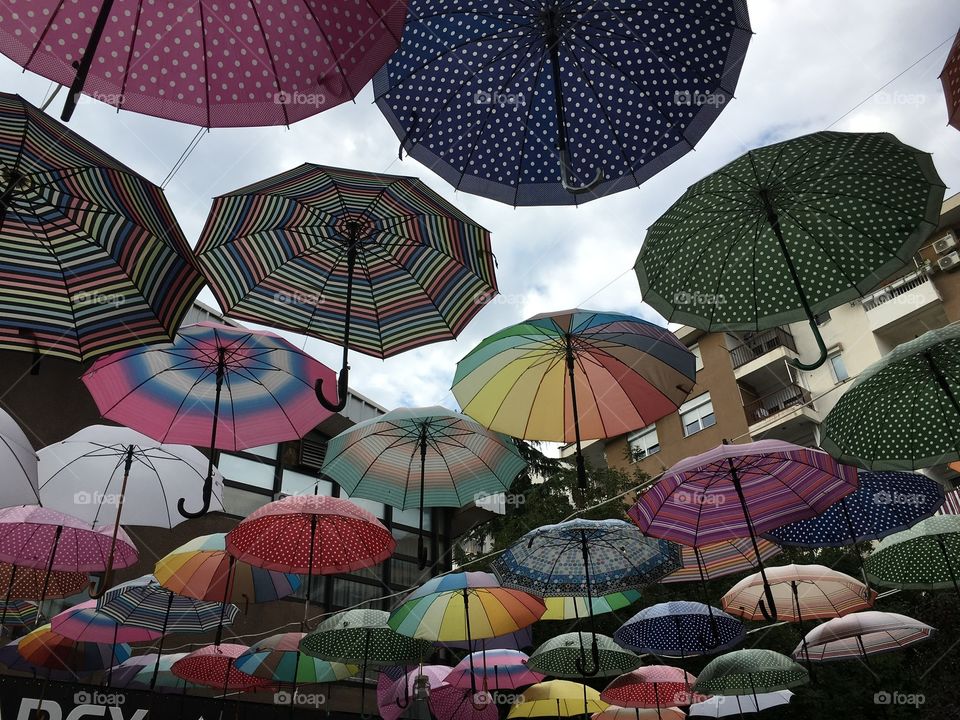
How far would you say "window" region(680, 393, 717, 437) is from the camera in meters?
24.4

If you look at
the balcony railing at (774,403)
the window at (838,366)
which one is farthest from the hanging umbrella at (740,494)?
the window at (838,366)

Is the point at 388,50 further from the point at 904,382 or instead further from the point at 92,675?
the point at 92,675

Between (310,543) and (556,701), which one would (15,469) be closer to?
(310,543)

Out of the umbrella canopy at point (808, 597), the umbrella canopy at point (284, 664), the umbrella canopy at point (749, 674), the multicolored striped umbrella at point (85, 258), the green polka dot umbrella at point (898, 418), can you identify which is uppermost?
the multicolored striped umbrella at point (85, 258)

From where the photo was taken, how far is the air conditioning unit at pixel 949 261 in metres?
20.0

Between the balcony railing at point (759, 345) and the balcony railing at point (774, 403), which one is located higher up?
the balcony railing at point (759, 345)

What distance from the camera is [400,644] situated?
8.41 metres

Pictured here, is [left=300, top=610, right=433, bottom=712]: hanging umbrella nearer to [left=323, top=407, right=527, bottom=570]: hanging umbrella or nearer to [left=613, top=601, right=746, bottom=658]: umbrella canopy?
[left=323, top=407, right=527, bottom=570]: hanging umbrella

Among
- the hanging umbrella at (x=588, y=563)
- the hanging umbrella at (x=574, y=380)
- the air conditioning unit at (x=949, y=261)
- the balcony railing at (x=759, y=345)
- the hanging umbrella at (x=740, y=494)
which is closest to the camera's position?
the hanging umbrella at (x=740, y=494)

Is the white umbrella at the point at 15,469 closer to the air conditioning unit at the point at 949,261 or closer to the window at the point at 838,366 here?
the air conditioning unit at the point at 949,261

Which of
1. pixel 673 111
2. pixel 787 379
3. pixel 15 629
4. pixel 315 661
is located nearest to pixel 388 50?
pixel 673 111

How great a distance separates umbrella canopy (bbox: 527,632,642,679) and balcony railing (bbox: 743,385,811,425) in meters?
16.3

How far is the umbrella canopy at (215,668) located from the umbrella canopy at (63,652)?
944 millimetres

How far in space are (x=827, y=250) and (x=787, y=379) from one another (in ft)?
69.5
